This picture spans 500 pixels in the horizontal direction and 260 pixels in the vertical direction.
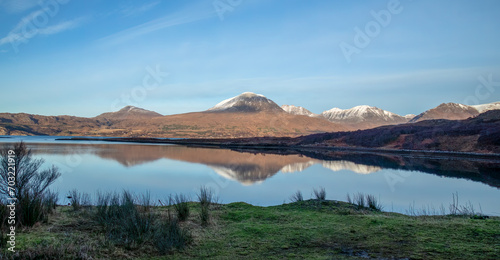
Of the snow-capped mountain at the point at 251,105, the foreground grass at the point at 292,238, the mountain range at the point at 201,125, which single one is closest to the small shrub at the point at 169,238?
the foreground grass at the point at 292,238

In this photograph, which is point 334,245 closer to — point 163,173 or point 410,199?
point 410,199

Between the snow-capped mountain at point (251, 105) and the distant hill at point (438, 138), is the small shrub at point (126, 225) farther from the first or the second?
the snow-capped mountain at point (251, 105)

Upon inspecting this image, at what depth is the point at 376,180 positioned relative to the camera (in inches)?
627

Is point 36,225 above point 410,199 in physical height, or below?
above

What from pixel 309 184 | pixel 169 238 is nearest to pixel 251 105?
pixel 309 184

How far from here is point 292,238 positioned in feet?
16.9

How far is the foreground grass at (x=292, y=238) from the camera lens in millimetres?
4277

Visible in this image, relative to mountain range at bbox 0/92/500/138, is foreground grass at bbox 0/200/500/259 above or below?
below

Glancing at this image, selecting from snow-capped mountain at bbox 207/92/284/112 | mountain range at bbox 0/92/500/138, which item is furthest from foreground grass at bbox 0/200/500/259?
snow-capped mountain at bbox 207/92/284/112

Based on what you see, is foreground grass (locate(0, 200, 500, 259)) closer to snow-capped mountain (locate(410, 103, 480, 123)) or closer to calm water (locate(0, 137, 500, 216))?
calm water (locate(0, 137, 500, 216))

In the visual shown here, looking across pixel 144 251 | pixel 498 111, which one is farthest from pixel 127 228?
pixel 498 111

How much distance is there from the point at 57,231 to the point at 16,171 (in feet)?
6.59

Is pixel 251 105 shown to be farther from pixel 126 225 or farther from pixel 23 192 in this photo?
pixel 126 225

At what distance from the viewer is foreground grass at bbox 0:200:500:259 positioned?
4.28m
